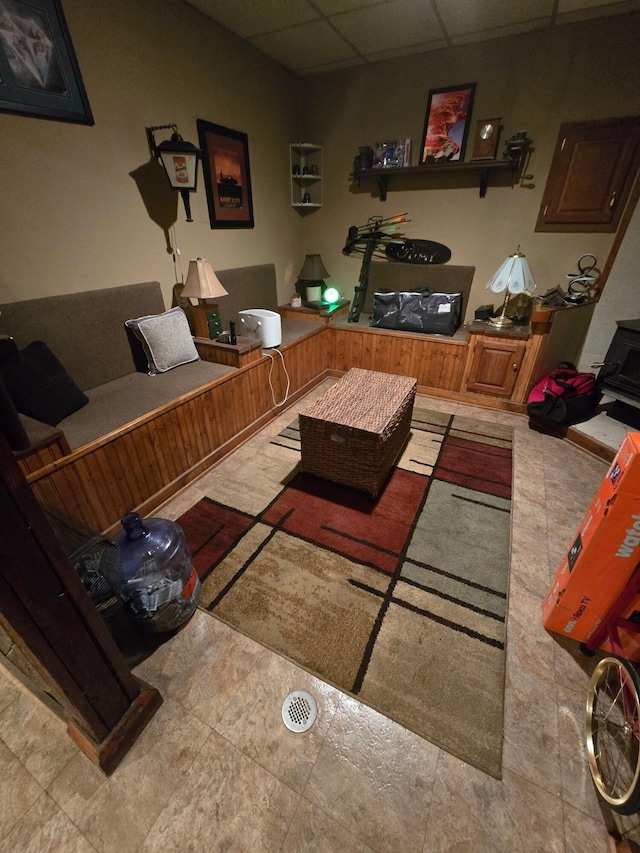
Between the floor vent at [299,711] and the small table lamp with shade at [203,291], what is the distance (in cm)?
220

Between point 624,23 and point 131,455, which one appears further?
point 624,23

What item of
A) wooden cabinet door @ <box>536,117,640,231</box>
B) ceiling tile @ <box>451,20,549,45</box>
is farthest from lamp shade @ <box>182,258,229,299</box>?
wooden cabinet door @ <box>536,117,640,231</box>

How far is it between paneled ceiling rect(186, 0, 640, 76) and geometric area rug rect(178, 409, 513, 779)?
2894mm

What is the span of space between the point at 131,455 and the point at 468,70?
3744mm

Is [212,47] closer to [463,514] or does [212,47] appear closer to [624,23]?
[624,23]

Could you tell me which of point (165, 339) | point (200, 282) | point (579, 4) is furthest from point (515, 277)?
point (165, 339)

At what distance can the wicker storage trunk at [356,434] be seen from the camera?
182 centimetres

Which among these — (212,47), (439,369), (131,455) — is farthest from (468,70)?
(131,455)

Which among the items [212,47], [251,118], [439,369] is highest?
[212,47]

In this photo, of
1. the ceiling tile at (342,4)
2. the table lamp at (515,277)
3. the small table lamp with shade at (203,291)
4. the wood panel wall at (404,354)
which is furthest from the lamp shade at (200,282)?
the table lamp at (515,277)

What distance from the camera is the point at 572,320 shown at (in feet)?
9.25

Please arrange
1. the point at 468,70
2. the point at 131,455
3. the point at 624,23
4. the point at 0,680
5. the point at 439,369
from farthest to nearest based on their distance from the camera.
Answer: the point at 439,369 < the point at 468,70 < the point at 624,23 < the point at 131,455 < the point at 0,680

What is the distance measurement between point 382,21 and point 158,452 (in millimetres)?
3252

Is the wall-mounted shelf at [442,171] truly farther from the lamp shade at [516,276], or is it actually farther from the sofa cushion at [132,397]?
the sofa cushion at [132,397]
